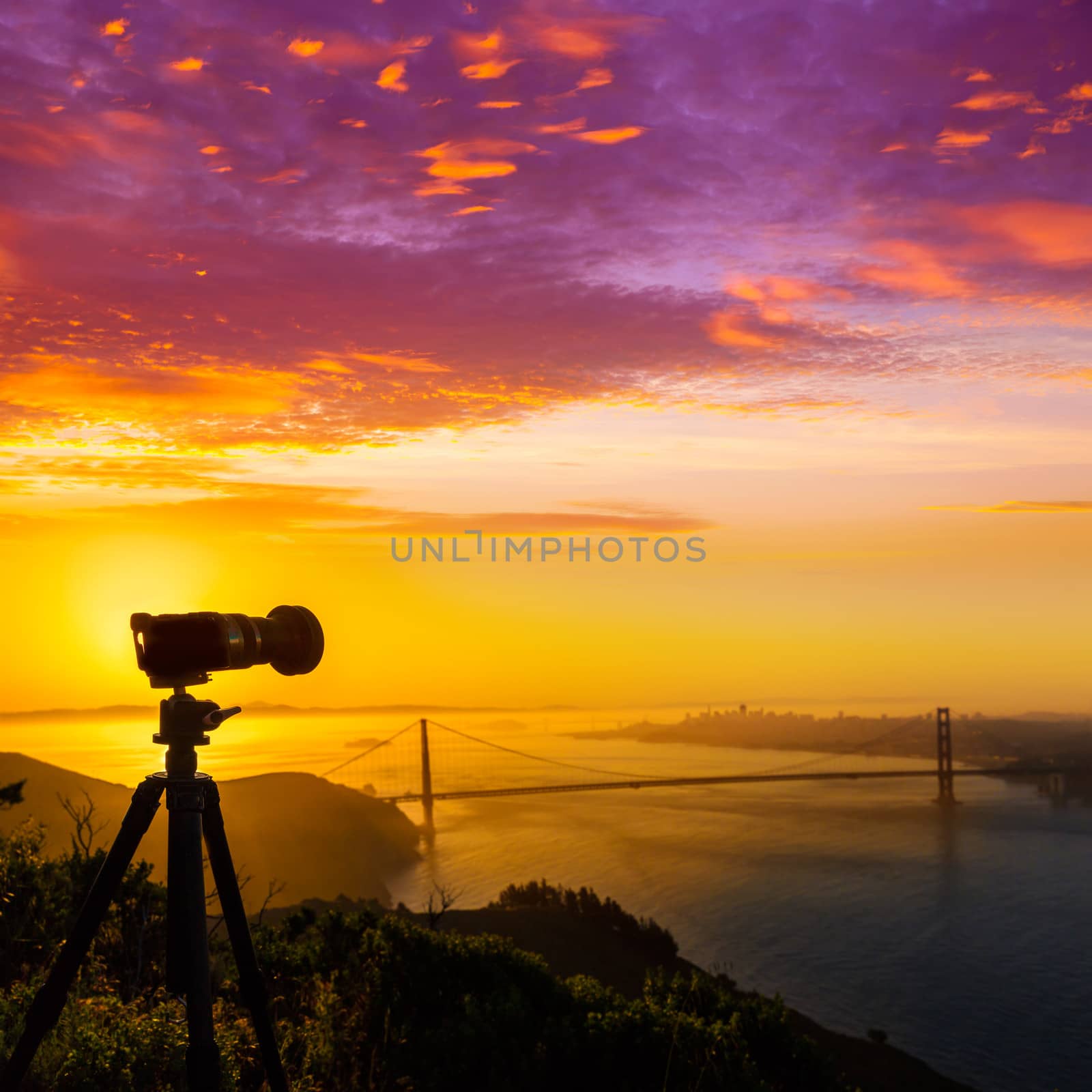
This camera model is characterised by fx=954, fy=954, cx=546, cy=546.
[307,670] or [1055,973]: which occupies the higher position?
[307,670]

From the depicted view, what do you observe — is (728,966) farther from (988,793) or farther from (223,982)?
(988,793)

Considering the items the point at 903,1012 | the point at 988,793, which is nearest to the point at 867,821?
the point at 988,793

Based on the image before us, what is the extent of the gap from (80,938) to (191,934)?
0.26 metres

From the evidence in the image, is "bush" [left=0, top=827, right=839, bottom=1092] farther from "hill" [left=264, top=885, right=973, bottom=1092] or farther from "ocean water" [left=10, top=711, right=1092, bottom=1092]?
"ocean water" [left=10, top=711, right=1092, bottom=1092]

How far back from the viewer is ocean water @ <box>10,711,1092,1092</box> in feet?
103

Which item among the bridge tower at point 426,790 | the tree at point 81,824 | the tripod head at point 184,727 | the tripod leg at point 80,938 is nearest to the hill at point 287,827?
the bridge tower at point 426,790

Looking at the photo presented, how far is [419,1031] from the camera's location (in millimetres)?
9305

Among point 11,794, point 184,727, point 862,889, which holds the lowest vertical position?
point 862,889

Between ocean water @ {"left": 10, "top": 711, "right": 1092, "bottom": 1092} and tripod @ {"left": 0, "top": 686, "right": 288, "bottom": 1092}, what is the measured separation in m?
30.0

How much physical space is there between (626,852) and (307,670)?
6512 centimetres

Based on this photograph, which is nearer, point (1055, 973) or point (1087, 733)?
point (1055, 973)

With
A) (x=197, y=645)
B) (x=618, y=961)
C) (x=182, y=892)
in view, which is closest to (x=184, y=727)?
(x=197, y=645)

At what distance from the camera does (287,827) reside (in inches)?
2462

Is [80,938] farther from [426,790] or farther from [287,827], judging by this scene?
[426,790]
